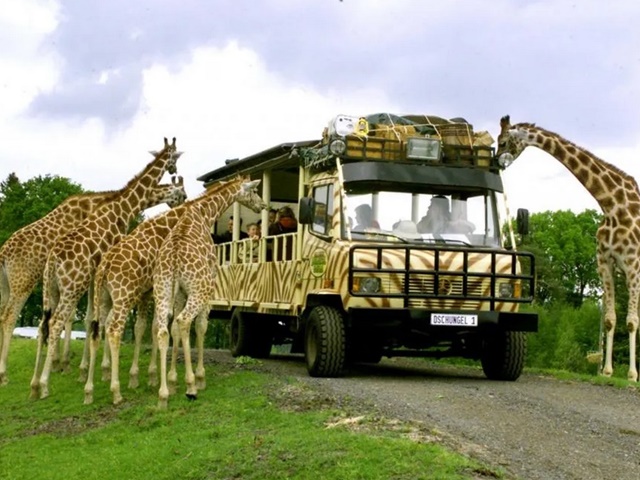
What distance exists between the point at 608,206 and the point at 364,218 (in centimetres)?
468

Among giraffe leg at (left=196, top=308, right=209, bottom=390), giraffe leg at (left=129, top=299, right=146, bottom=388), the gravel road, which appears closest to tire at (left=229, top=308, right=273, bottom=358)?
the gravel road

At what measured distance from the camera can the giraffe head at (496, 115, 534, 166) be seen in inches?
673

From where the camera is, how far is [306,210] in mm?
14367

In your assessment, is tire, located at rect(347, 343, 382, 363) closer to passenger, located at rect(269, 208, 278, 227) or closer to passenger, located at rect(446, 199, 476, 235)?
passenger, located at rect(446, 199, 476, 235)

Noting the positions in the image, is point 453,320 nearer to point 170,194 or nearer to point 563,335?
point 170,194

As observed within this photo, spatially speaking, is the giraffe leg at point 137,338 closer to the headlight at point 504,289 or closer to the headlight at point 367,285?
the headlight at point 367,285

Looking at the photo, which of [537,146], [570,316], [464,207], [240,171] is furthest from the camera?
[570,316]

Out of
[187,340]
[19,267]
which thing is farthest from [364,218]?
[19,267]

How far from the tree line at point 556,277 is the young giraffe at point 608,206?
24.7 m

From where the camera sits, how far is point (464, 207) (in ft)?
49.5

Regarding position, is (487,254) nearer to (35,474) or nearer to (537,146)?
(537,146)

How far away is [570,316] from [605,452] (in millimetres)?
45251

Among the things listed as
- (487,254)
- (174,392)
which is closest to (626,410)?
(487,254)

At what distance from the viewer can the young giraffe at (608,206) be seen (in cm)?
1689
